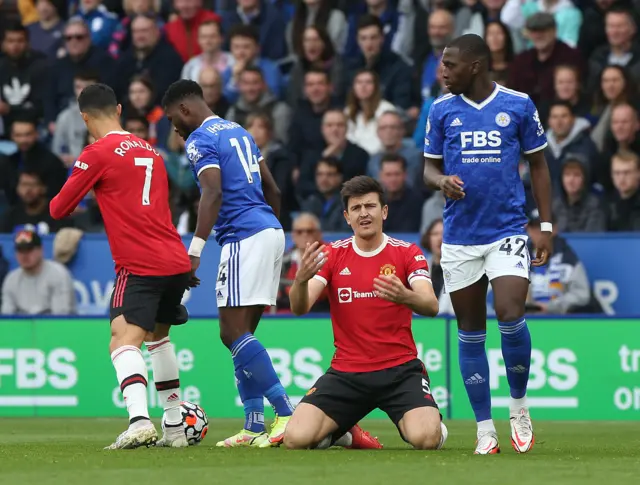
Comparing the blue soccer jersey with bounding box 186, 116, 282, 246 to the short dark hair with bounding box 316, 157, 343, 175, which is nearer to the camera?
the blue soccer jersey with bounding box 186, 116, 282, 246

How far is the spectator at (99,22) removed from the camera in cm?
1948

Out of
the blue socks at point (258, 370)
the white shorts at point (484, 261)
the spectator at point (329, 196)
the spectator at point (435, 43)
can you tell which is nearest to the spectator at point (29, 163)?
the spectator at point (329, 196)

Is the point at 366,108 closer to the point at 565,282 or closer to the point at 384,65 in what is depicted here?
the point at 384,65

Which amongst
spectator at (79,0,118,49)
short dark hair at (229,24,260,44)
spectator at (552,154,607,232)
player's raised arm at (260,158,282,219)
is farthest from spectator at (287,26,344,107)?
player's raised arm at (260,158,282,219)

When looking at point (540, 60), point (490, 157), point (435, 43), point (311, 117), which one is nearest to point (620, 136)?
point (540, 60)

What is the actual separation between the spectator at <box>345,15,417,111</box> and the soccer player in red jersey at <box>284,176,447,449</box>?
8.15 m

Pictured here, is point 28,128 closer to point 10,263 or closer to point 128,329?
point 10,263

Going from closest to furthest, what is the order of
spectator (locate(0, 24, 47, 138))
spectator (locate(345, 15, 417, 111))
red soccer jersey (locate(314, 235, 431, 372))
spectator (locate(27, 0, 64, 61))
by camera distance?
red soccer jersey (locate(314, 235, 431, 372)) → spectator (locate(345, 15, 417, 111)) → spectator (locate(0, 24, 47, 138)) → spectator (locate(27, 0, 64, 61))

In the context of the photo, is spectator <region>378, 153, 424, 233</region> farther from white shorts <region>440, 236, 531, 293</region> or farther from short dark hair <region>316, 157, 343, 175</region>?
white shorts <region>440, 236, 531, 293</region>

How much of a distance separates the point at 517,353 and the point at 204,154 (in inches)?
98.9

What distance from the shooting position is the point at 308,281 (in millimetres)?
8836

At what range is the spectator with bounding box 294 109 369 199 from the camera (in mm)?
16125

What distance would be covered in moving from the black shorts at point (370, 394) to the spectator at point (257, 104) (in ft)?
27.4

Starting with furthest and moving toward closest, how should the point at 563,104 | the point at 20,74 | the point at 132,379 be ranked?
the point at 20,74 < the point at 563,104 < the point at 132,379
